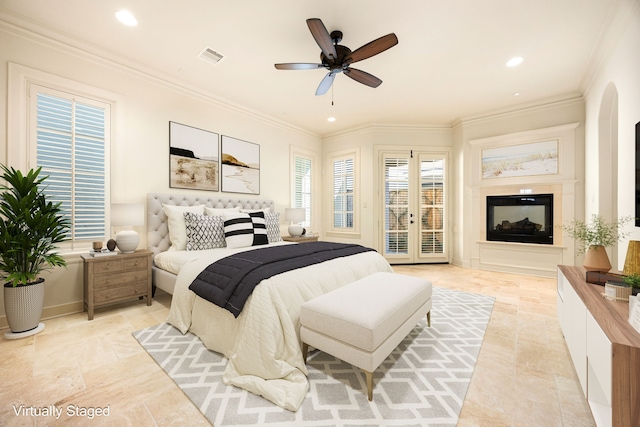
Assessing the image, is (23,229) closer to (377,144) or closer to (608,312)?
(608,312)

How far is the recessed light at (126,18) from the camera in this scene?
7.61ft

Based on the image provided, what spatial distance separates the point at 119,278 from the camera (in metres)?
2.72

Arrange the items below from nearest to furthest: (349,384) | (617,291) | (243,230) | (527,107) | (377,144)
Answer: (617,291) < (349,384) < (243,230) < (527,107) < (377,144)

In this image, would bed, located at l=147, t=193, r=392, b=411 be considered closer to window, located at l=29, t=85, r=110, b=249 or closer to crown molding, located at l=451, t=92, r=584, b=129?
window, located at l=29, t=85, r=110, b=249

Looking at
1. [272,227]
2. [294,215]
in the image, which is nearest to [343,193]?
[294,215]

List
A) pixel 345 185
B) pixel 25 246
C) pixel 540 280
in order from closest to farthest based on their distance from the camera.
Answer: pixel 25 246, pixel 540 280, pixel 345 185

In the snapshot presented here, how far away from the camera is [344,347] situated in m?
1.54

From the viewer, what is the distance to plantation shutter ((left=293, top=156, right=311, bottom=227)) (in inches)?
211

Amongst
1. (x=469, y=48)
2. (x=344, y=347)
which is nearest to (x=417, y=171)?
(x=469, y=48)

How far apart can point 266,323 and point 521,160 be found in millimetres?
4874

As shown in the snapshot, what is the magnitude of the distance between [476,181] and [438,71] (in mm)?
2344

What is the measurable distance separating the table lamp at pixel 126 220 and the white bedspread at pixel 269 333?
3.90 ft

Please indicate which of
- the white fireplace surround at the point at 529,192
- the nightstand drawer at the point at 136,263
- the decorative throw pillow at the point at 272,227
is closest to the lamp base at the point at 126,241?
the nightstand drawer at the point at 136,263

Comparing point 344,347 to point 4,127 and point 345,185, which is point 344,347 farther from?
point 345,185
